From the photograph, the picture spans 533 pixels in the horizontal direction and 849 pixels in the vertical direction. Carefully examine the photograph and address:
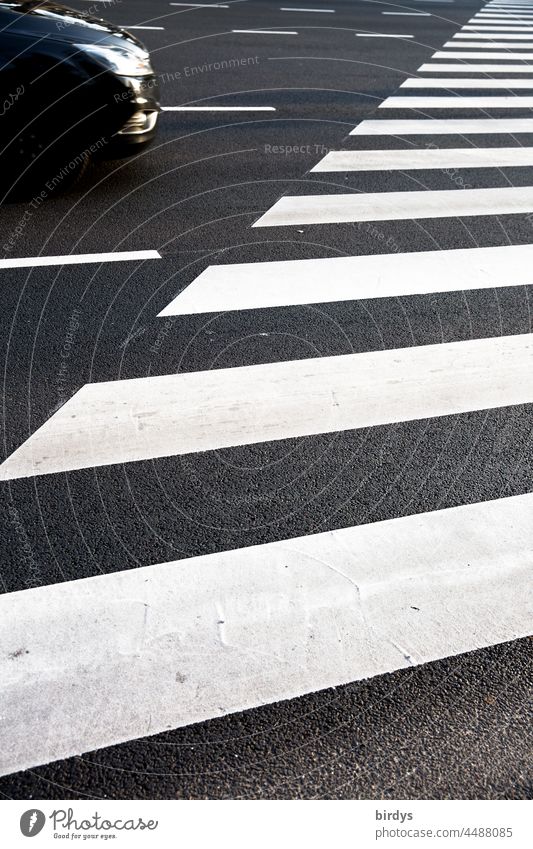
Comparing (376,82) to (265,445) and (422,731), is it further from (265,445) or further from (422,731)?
(422,731)

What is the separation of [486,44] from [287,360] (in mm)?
11582

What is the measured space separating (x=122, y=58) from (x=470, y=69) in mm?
6743

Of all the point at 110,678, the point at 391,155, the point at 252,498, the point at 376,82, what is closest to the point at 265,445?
the point at 252,498

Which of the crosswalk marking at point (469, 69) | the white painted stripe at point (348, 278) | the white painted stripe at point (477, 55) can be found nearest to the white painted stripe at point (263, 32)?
the white painted stripe at point (477, 55)

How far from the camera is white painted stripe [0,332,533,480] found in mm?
3693

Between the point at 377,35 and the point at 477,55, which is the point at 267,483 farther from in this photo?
the point at 377,35

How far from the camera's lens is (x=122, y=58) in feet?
21.9

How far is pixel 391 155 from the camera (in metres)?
7.81

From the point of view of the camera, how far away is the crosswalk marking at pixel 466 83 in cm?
1072

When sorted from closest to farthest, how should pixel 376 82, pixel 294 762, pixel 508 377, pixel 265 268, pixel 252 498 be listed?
pixel 294 762
pixel 252 498
pixel 508 377
pixel 265 268
pixel 376 82

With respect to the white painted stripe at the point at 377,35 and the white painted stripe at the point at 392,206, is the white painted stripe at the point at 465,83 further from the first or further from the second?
the white painted stripe at the point at 392,206

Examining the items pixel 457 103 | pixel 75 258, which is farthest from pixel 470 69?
pixel 75 258

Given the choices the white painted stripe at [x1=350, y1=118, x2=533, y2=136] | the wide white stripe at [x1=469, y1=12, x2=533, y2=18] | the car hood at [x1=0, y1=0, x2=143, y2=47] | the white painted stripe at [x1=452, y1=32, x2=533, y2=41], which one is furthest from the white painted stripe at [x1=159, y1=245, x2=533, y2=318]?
the wide white stripe at [x1=469, y1=12, x2=533, y2=18]

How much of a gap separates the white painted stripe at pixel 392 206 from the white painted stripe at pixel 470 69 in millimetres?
5161
